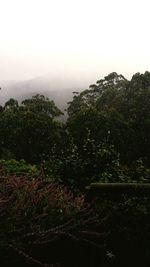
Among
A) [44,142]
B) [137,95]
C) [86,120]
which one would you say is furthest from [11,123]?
[137,95]

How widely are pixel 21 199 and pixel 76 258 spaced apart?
5.08 feet

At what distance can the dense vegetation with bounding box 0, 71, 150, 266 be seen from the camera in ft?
21.0

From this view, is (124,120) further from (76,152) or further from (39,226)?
(39,226)

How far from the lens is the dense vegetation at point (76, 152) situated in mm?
6395

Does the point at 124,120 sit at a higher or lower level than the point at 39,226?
lower

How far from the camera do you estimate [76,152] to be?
34.6 feet

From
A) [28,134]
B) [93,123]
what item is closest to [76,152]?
[93,123]

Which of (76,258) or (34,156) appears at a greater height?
(76,258)

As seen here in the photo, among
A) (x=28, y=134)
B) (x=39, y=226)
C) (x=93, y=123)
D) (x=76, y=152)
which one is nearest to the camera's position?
(x=39, y=226)

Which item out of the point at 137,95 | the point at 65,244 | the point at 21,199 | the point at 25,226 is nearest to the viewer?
the point at 25,226

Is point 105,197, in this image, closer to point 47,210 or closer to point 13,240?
point 47,210

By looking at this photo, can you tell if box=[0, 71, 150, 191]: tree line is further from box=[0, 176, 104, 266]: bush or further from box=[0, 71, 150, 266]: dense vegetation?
box=[0, 176, 104, 266]: bush

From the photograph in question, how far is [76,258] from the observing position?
702 centimetres

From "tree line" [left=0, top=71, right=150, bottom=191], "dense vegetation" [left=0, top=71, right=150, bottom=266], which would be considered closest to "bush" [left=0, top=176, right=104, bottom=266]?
"dense vegetation" [left=0, top=71, right=150, bottom=266]
